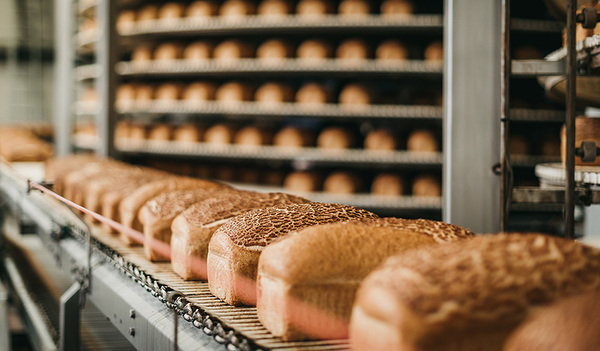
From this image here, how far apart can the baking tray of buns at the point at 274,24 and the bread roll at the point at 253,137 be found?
702 millimetres

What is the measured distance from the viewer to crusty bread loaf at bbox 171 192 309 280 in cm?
105

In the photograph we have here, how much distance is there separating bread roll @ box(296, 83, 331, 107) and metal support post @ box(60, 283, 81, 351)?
8.67ft

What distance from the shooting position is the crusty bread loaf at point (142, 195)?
1.44 metres

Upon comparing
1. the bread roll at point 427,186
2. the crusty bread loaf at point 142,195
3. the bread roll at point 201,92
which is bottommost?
the bread roll at point 427,186

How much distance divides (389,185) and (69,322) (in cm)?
263

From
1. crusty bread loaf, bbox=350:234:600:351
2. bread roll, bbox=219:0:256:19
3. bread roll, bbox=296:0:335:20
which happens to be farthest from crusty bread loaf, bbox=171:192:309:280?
bread roll, bbox=219:0:256:19

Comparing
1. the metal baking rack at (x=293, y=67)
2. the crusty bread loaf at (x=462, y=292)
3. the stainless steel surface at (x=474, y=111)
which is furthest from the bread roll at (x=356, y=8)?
the crusty bread loaf at (x=462, y=292)

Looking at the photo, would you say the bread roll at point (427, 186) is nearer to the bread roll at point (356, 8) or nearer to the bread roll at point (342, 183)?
the bread roll at point (342, 183)

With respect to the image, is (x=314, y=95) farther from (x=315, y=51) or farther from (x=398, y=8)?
(x=398, y=8)

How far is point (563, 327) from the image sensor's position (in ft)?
1.69

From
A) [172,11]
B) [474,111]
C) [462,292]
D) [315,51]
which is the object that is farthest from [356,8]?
[462,292]

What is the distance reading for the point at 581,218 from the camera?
3.94 m

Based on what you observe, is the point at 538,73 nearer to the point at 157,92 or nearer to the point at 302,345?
the point at 302,345

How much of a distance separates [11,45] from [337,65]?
5964 millimetres
